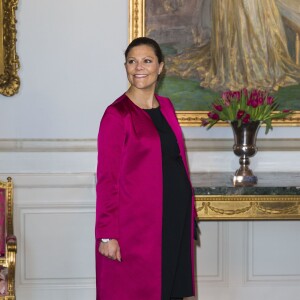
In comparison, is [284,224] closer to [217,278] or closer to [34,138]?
[217,278]

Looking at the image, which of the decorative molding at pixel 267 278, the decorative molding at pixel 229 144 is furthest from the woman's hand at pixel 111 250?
the decorative molding at pixel 267 278

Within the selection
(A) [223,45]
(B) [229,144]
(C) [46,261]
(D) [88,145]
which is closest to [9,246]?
(C) [46,261]

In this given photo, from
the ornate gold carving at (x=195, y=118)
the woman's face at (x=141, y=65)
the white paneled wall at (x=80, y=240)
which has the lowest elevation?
the white paneled wall at (x=80, y=240)

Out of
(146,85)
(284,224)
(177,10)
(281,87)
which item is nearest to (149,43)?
(146,85)

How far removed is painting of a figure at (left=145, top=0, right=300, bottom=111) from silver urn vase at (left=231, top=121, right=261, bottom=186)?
39 centimetres

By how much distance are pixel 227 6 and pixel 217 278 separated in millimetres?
1754

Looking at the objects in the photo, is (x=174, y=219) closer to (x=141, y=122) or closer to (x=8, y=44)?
(x=141, y=122)

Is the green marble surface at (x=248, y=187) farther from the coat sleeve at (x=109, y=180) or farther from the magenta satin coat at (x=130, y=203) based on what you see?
the coat sleeve at (x=109, y=180)

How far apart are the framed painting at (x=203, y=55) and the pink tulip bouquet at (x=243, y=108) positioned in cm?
25

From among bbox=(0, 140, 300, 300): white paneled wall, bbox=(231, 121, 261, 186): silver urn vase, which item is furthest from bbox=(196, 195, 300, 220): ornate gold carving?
bbox=(0, 140, 300, 300): white paneled wall

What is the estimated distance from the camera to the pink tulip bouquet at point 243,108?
12.2 ft

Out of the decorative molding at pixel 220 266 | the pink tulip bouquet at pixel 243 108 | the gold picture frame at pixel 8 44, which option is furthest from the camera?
the decorative molding at pixel 220 266

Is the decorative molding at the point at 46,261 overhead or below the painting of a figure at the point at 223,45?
below

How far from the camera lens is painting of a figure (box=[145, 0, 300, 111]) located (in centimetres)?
410
